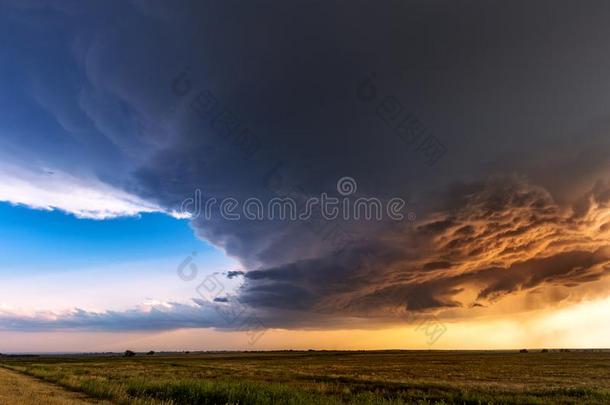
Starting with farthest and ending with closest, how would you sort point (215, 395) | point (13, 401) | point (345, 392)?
point (345, 392)
point (215, 395)
point (13, 401)

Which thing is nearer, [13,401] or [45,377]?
[13,401]

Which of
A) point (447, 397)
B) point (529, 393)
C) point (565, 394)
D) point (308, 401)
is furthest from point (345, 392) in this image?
point (565, 394)

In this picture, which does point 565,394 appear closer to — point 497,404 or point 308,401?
point 497,404

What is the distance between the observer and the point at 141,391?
29.0 meters

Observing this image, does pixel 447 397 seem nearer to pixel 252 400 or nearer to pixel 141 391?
pixel 252 400

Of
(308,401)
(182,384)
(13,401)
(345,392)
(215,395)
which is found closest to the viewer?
(13,401)

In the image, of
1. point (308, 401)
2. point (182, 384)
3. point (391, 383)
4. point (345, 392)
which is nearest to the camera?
point (308, 401)

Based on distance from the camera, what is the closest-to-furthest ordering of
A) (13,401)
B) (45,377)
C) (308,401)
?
(13,401), (308,401), (45,377)

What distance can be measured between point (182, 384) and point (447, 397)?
1735cm

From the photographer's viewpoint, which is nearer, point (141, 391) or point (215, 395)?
point (215, 395)

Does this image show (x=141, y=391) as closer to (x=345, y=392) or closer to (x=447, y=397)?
(x=345, y=392)

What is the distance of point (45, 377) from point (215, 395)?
101 ft

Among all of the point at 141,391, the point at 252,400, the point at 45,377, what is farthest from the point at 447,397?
the point at 45,377

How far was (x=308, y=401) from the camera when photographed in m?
22.9
